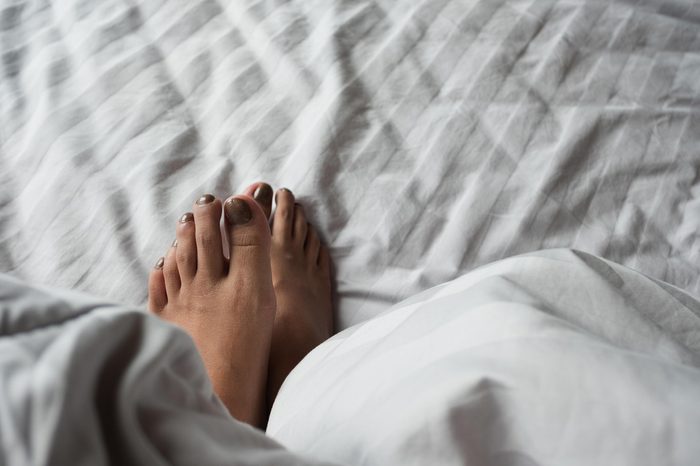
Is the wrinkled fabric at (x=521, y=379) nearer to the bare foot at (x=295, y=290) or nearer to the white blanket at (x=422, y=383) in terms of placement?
the white blanket at (x=422, y=383)

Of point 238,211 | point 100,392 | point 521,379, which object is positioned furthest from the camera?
point 238,211

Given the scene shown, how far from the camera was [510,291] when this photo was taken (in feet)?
1.51

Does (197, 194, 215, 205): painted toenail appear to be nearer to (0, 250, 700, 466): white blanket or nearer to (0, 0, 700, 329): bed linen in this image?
(0, 0, 700, 329): bed linen

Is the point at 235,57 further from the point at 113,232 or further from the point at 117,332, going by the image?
the point at 117,332

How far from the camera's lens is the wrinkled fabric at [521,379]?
1.11ft

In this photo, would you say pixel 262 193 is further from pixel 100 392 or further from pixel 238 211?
pixel 100 392

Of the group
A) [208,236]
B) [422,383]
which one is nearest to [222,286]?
[208,236]

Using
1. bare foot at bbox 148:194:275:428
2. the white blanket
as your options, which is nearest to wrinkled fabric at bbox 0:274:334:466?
the white blanket

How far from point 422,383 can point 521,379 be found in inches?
2.3

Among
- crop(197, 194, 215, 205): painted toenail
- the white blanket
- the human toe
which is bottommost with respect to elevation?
the human toe

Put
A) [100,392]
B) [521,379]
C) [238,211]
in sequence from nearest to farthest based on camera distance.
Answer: [100,392] → [521,379] → [238,211]

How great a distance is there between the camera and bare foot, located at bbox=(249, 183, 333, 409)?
73 centimetres

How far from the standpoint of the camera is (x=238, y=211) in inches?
29.0

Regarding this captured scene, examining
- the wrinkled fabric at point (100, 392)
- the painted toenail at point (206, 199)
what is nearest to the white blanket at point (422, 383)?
the wrinkled fabric at point (100, 392)
